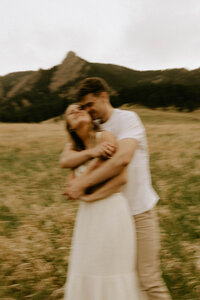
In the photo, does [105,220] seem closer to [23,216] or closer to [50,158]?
[23,216]

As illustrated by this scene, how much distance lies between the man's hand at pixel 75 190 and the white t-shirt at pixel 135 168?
0.49m

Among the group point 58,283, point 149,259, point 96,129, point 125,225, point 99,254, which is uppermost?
point 96,129

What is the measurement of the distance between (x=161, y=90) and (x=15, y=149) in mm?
52168

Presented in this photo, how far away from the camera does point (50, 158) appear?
16828 millimetres

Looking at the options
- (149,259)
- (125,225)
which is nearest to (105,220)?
(125,225)

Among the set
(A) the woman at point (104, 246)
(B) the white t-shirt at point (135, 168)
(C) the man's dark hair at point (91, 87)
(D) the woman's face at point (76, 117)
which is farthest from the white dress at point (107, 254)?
(C) the man's dark hair at point (91, 87)

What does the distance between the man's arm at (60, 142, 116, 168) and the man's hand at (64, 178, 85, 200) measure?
0.17 m

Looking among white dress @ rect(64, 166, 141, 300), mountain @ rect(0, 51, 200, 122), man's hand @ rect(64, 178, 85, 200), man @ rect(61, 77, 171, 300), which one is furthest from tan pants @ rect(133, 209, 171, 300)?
mountain @ rect(0, 51, 200, 122)

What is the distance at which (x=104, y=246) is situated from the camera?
2559 mm

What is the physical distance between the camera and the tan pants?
295 centimetres

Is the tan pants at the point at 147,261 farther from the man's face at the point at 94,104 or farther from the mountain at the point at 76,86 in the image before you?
the mountain at the point at 76,86

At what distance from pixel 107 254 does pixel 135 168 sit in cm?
80

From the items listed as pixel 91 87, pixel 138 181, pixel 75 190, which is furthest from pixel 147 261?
pixel 91 87

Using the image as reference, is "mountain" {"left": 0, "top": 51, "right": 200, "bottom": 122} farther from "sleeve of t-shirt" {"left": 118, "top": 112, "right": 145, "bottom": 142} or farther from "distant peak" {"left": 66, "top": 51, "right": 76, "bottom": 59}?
"sleeve of t-shirt" {"left": 118, "top": 112, "right": 145, "bottom": 142}
